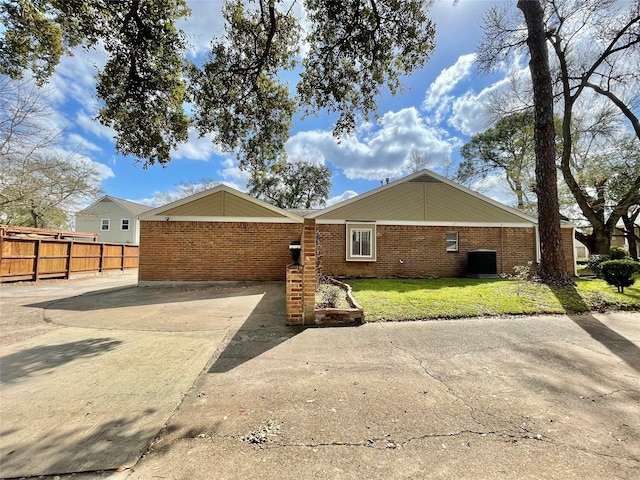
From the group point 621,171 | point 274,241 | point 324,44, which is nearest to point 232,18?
point 324,44

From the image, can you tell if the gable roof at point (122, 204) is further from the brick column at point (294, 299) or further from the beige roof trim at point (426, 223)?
the brick column at point (294, 299)

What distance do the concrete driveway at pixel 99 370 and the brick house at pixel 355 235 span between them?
3.36 metres

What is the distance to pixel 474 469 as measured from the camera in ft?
6.54

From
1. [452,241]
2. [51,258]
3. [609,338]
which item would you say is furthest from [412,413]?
[51,258]

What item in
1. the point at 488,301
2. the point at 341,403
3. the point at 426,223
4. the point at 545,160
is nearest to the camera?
the point at 341,403

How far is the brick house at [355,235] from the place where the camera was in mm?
11172

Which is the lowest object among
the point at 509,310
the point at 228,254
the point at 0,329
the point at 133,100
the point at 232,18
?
the point at 0,329

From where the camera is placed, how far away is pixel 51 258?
1370 centimetres

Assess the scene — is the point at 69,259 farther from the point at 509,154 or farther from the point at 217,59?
the point at 509,154

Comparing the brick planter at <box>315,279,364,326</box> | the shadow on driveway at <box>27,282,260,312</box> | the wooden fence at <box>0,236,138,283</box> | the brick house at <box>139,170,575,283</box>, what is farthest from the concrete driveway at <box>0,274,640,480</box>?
the wooden fence at <box>0,236,138,283</box>

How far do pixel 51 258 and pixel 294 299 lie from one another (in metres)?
14.9

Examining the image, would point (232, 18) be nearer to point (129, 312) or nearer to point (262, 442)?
point (129, 312)

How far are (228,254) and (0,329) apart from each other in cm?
642

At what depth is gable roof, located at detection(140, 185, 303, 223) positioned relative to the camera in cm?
1112
